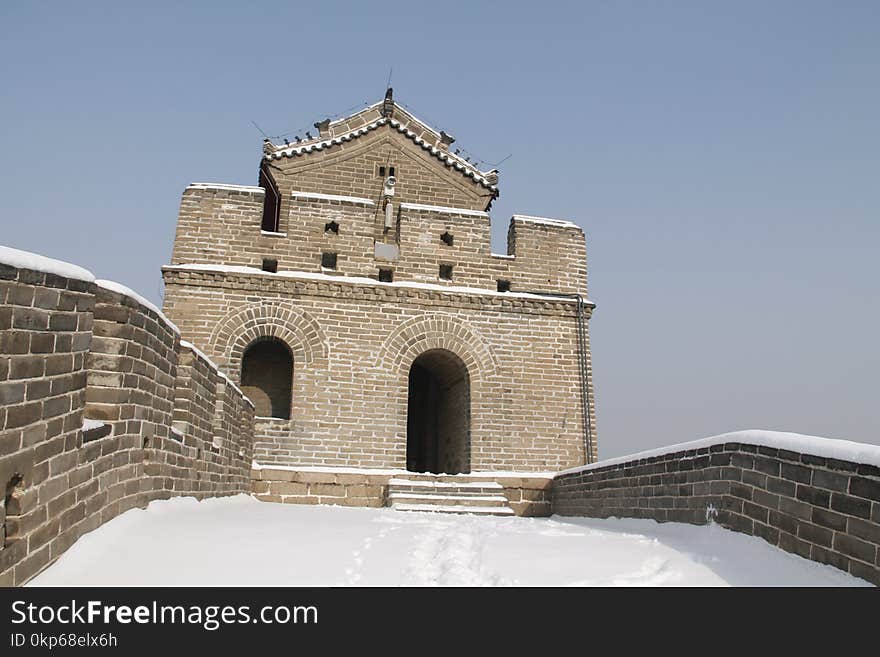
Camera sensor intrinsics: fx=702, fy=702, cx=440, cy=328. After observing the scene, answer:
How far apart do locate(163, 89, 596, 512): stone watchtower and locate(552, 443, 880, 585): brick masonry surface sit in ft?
19.8

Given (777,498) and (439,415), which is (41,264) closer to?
(777,498)

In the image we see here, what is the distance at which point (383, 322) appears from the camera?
14.4 metres

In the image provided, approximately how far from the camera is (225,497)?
9828mm

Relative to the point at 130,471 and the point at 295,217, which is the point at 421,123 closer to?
the point at 295,217

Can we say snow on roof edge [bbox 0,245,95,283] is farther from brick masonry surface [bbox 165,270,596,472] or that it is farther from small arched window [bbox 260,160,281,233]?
small arched window [bbox 260,160,281,233]

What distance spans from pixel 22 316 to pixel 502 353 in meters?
11.5

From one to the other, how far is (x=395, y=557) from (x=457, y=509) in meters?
6.79

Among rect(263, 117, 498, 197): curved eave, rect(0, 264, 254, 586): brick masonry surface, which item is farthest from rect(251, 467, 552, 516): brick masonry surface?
rect(263, 117, 498, 197): curved eave

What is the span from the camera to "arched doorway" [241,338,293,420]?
1465 centimetres

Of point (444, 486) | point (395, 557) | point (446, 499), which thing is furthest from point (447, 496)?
point (395, 557)

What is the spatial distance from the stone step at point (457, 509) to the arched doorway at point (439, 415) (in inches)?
79.6

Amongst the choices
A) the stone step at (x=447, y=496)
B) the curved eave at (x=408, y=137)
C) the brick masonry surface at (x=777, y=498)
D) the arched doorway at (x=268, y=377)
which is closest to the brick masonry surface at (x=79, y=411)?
the brick masonry surface at (x=777, y=498)

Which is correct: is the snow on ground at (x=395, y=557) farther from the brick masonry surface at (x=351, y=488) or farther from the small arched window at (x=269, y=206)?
the small arched window at (x=269, y=206)
